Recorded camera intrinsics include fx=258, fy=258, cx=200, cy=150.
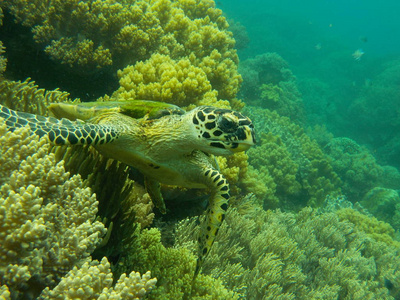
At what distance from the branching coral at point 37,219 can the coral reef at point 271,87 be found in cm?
1246

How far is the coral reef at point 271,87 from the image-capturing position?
13523 millimetres

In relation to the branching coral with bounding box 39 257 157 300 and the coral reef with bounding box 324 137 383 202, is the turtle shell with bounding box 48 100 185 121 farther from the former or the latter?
the coral reef with bounding box 324 137 383 202

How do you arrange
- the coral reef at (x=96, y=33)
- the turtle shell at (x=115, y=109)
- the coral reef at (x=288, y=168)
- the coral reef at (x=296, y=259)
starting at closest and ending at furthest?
1. the turtle shell at (x=115, y=109)
2. the coral reef at (x=296, y=259)
3. the coral reef at (x=96, y=33)
4. the coral reef at (x=288, y=168)

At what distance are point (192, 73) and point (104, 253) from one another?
3.14 metres

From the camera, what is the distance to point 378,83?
72.5 feet

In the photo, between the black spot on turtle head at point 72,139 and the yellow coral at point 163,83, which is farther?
the yellow coral at point 163,83

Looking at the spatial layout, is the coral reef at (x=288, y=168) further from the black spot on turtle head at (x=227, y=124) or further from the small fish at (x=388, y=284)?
the black spot on turtle head at (x=227, y=124)

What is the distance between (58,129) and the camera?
1.80 metres

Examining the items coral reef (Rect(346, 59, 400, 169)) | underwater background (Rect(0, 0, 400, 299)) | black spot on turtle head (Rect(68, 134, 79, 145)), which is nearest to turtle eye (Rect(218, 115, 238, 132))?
underwater background (Rect(0, 0, 400, 299))

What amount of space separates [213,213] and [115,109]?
1389 millimetres

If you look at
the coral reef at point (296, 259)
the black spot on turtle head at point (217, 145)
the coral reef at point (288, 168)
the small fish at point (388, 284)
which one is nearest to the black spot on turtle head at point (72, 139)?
the black spot on turtle head at point (217, 145)

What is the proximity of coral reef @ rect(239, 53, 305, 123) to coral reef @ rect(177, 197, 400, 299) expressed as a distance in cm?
832

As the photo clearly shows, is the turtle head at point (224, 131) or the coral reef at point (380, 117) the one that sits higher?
the coral reef at point (380, 117)

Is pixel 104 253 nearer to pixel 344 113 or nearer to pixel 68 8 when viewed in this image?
pixel 68 8
